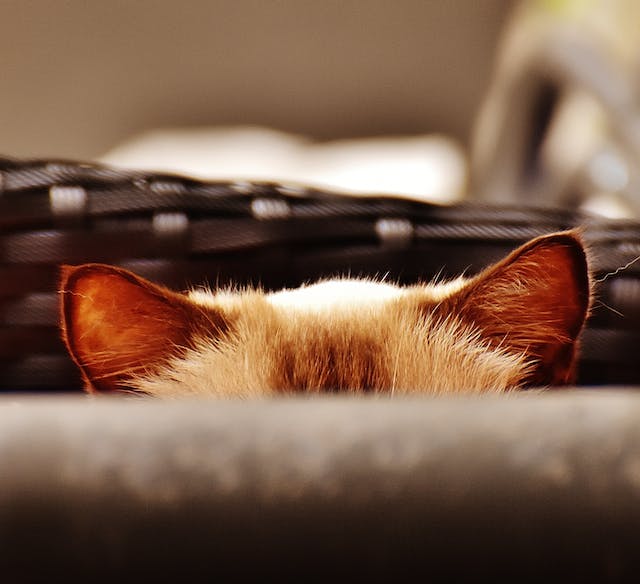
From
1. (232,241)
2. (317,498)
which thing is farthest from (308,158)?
(317,498)

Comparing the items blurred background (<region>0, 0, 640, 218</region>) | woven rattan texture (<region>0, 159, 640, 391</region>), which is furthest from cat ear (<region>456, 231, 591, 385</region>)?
blurred background (<region>0, 0, 640, 218</region>)

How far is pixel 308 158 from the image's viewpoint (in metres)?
1.99

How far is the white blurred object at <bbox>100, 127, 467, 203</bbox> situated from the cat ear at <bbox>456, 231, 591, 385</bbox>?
1.37 meters

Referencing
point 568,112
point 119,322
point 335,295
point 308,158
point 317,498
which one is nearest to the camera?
point 317,498

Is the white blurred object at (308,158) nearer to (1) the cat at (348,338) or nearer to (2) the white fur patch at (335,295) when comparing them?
(2) the white fur patch at (335,295)

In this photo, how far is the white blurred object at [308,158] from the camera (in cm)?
193

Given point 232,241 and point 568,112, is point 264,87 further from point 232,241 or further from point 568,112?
point 232,241

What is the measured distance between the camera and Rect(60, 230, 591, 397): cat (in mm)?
534

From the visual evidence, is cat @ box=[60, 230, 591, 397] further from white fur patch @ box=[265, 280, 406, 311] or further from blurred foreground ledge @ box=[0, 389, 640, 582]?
blurred foreground ledge @ box=[0, 389, 640, 582]

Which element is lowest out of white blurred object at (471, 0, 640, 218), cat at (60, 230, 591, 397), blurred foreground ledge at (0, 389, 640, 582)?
cat at (60, 230, 591, 397)

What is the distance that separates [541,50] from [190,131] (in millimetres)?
981

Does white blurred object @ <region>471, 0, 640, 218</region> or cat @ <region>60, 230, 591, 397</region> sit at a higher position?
white blurred object @ <region>471, 0, 640, 218</region>

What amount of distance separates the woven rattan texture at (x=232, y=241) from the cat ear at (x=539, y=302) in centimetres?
18

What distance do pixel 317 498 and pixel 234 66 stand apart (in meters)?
1.95
